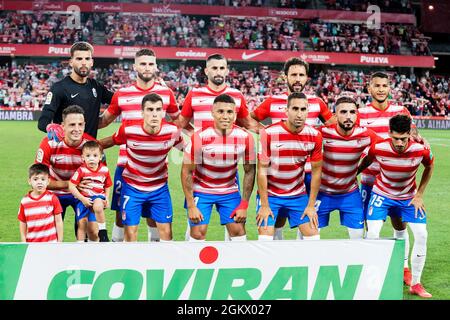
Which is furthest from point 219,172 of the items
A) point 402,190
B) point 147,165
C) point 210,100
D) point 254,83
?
point 254,83

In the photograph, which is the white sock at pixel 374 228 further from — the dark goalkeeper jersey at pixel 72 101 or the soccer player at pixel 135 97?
the dark goalkeeper jersey at pixel 72 101

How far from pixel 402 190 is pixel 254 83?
1115 inches

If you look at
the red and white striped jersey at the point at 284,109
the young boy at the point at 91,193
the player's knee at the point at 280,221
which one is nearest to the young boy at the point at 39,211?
the young boy at the point at 91,193

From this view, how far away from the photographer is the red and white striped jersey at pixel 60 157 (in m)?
5.63

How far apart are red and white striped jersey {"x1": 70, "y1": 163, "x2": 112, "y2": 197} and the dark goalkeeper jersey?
0.63m

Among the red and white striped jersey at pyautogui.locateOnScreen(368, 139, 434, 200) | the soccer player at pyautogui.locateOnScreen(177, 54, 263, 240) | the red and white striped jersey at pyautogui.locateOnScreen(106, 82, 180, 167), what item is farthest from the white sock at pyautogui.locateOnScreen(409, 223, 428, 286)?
the red and white striped jersey at pyautogui.locateOnScreen(106, 82, 180, 167)

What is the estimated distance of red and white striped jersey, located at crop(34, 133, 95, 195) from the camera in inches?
222

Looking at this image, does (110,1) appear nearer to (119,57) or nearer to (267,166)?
(119,57)

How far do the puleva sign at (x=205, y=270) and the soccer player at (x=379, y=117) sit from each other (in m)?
2.08

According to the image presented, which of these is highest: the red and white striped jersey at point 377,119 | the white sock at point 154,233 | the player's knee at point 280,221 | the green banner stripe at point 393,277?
the red and white striped jersey at point 377,119

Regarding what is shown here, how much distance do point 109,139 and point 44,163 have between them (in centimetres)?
67

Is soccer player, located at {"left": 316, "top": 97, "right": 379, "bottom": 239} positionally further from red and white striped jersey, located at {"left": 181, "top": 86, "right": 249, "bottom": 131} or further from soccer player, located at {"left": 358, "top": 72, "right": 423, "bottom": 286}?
red and white striped jersey, located at {"left": 181, "top": 86, "right": 249, "bottom": 131}

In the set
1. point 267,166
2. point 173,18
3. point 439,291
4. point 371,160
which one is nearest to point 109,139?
point 267,166

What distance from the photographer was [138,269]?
3.92 metres
